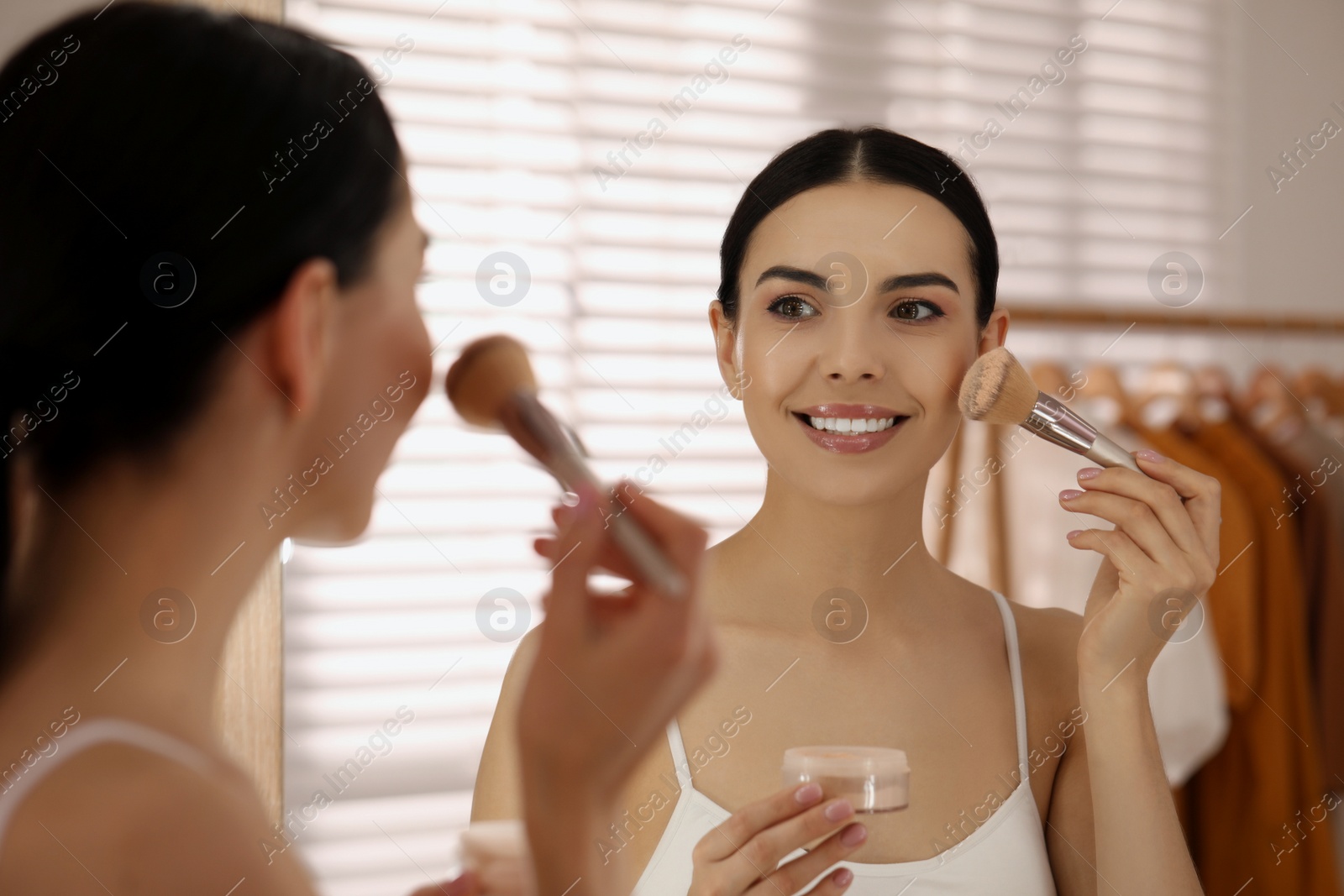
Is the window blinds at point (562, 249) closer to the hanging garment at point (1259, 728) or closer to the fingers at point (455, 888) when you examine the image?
the hanging garment at point (1259, 728)

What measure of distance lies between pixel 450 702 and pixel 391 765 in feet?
0.32

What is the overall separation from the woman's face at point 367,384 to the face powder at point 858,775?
1.08 ft

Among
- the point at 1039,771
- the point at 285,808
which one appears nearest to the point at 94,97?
the point at 1039,771

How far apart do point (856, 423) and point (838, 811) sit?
0.29 metres

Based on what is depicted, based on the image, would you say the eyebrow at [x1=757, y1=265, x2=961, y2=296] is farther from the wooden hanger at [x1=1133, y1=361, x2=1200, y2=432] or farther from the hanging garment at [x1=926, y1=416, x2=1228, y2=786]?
the wooden hanger at [x1=1133, y1=361, x2=1200, y2=432]

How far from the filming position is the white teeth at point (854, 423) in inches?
31.5

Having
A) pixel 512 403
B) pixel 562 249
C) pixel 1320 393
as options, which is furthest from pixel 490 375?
pixel 1320 393

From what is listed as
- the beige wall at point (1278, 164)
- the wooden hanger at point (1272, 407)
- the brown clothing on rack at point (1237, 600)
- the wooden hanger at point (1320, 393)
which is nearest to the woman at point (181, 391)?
the brown clothing on rack at point (1237, 600)

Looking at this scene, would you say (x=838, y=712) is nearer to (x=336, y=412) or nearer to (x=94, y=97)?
(x=336, y=412)

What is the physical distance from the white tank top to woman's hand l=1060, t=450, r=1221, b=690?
0.11m

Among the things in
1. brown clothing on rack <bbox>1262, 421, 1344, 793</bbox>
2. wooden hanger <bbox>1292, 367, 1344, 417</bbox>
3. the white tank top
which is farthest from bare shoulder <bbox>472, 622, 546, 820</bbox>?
wooden hanger <bbox>1292, 367, 1344, 417</bbox>

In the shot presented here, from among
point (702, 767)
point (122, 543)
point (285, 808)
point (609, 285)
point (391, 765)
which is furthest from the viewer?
point (609, 285)

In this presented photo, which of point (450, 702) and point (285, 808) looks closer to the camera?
point (285, 808)

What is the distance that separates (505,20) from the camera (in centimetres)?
137
